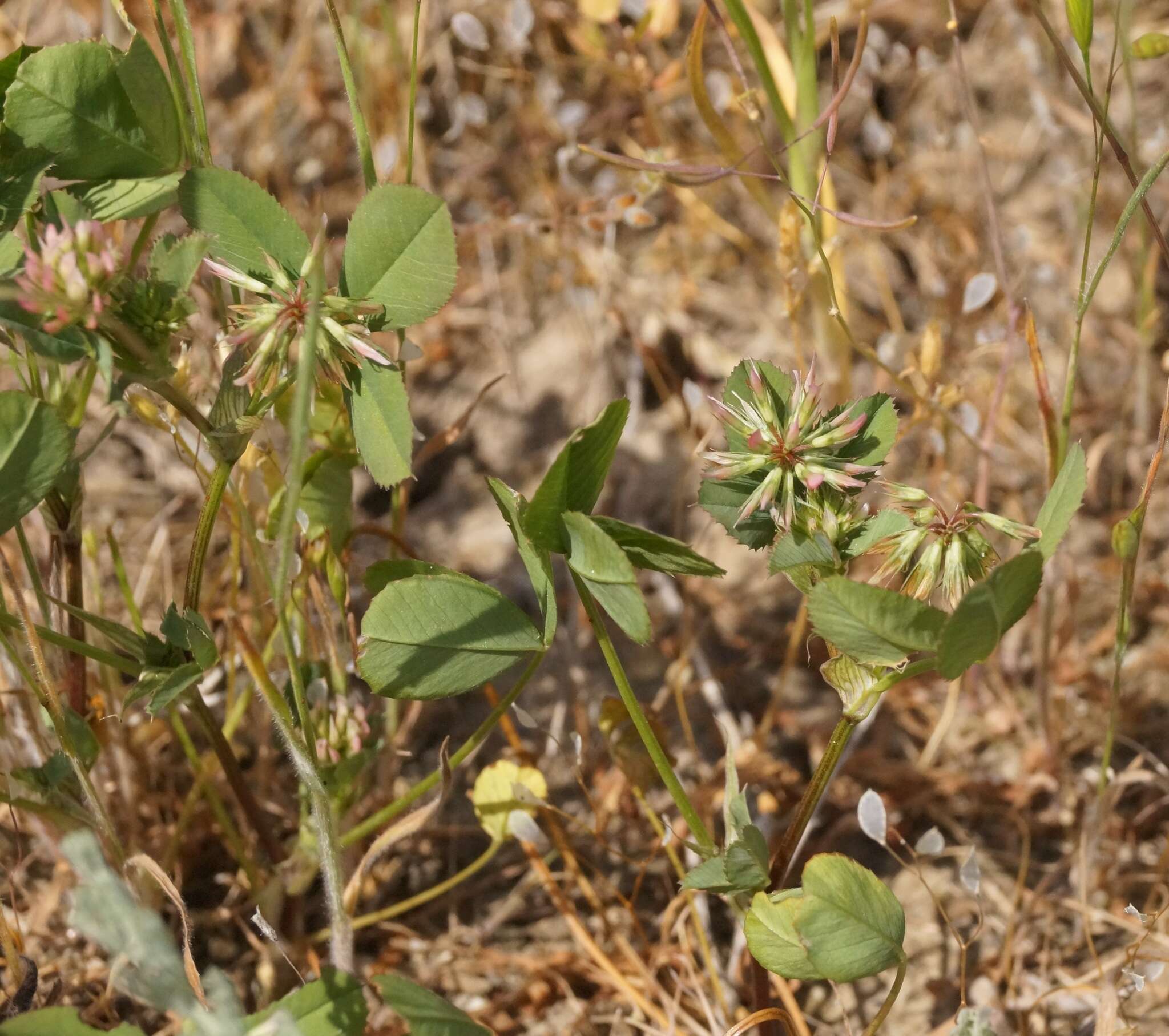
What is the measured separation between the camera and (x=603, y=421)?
96 centimetres

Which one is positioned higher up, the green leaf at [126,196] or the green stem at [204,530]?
the green leaf at [126,196]

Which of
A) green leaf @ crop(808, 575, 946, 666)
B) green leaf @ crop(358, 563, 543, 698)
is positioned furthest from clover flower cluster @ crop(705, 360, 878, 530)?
green leaf @ crop(358, 563, 543, 698)

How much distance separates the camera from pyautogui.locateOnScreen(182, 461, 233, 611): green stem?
1.04 metres

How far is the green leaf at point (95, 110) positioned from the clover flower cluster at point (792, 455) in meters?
0.61

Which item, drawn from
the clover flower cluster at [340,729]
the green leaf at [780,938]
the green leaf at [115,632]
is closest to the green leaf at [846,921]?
the green leaf at [780,938]

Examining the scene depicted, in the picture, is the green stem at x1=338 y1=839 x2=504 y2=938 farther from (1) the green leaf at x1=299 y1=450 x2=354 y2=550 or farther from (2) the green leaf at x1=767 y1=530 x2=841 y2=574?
(2) the green leaf at x1=767 y1=530 x2=841 y2=574

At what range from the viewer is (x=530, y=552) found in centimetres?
100

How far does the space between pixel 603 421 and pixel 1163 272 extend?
1.72 m

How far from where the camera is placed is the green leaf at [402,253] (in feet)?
3.58

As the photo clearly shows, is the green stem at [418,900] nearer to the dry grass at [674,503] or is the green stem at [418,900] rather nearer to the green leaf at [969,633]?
the dry grass at [674,503]

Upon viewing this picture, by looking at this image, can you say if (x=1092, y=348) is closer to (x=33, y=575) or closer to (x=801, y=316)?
(x=801, y=316)

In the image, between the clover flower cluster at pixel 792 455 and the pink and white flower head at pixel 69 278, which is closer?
the pink and white flower head at pixel 69 278

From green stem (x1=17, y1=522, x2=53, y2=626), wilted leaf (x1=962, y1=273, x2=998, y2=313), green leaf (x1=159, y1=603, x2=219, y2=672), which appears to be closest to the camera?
green leaf (x1=159, y1=603, x2=219, y2=672)

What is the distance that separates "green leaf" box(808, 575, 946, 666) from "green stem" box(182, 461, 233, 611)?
540mm
